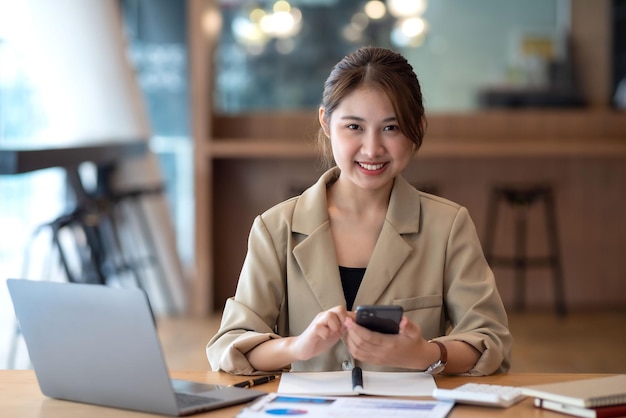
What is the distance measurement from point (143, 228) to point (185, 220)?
1.18m

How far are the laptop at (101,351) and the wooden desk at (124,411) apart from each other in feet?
0.06

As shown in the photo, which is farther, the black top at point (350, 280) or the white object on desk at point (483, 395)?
the black top at point (350, 280)

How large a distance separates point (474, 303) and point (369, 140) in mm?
368

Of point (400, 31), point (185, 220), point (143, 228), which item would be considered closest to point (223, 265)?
point (185, 220)

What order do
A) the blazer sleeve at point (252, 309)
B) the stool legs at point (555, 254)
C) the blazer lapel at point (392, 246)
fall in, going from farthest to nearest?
the stool legs at point (555, 254) → the blazer lapel at point (392, 246) → the blazer sleeve at point (252, 309)

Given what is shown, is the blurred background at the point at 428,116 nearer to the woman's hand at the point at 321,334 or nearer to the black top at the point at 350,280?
the black top at the point at 350,280

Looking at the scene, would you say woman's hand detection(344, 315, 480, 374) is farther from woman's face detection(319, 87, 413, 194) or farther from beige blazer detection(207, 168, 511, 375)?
woman's face detection(319, 87, 413, 194)

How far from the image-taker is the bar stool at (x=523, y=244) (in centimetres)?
632

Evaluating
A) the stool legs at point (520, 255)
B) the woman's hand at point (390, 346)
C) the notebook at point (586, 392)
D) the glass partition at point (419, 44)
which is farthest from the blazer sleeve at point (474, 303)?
the glass partition at point (419, 44)

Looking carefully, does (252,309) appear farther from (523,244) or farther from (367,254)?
(523,244)

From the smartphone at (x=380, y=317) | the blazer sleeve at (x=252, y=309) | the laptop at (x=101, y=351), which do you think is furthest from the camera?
the blazer sleeve at (x=252, y=309)

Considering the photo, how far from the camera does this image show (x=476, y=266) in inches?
74.4

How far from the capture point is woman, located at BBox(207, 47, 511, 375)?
1.82 meters

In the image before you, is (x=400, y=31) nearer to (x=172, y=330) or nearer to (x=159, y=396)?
(x=172, y=330)
